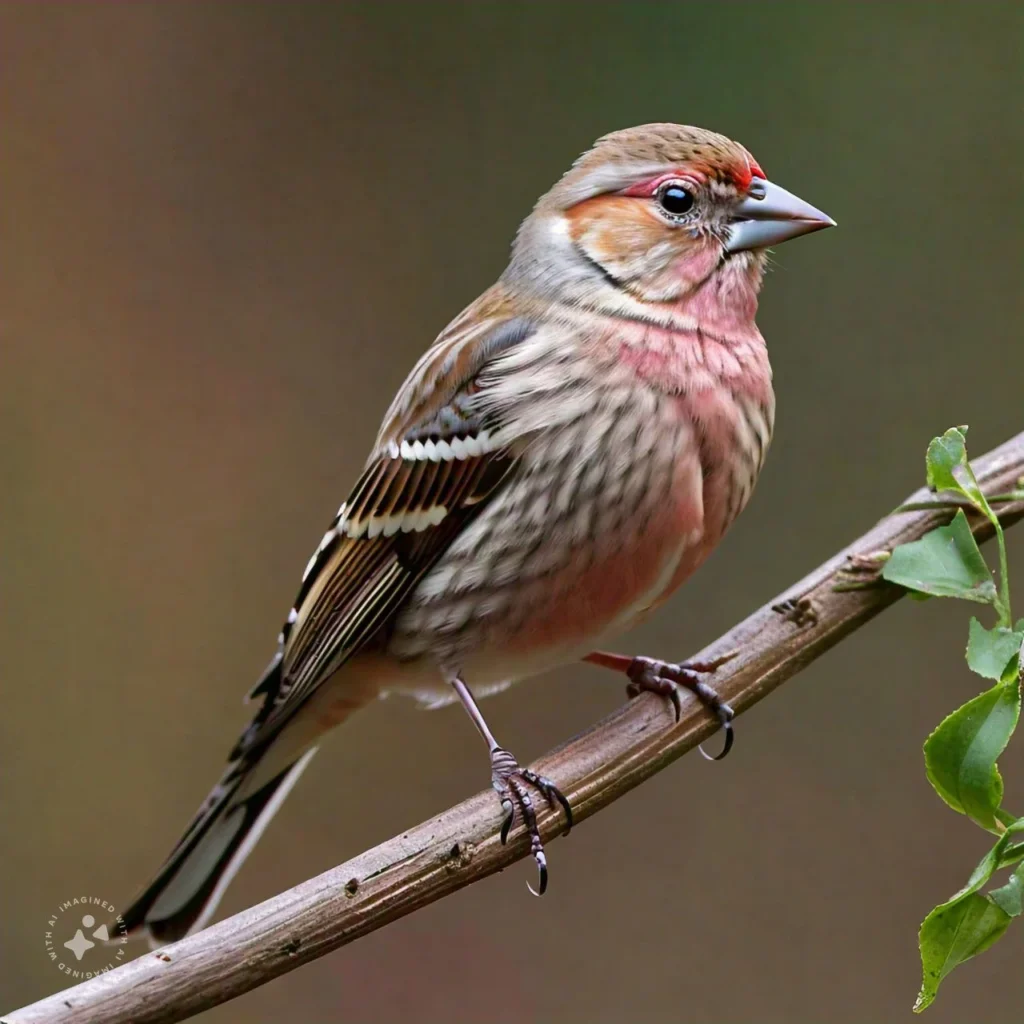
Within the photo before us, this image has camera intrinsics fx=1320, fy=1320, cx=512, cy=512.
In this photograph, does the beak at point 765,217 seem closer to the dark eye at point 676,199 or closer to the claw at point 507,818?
the dark eye at point 676,199

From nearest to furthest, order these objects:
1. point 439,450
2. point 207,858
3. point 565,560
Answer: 1. point 565,560
2. point 439,450
3. point 207,858

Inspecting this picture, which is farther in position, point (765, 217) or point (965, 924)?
point (765, 217)

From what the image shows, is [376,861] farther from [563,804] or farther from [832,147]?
[832,147]

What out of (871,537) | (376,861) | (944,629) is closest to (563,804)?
(376,861)

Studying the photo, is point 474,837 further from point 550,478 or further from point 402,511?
point 402,511

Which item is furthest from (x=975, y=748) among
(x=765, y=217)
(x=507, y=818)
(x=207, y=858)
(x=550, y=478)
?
(x=207, y=858)

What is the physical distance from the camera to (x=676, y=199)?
2256 millimetres

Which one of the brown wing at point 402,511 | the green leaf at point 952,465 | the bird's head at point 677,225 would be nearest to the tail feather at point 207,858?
the brown wing at point 402,511

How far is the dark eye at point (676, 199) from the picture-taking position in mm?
2254

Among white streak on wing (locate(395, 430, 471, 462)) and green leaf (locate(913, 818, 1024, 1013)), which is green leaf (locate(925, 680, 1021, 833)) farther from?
white streak on wing (locate(395, 430, 471, 462))

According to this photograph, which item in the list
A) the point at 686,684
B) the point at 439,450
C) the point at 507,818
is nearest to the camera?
the point at 507,818

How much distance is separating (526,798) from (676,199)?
3.41 ft

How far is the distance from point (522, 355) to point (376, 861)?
0.87 meters

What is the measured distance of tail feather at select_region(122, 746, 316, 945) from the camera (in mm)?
2379
